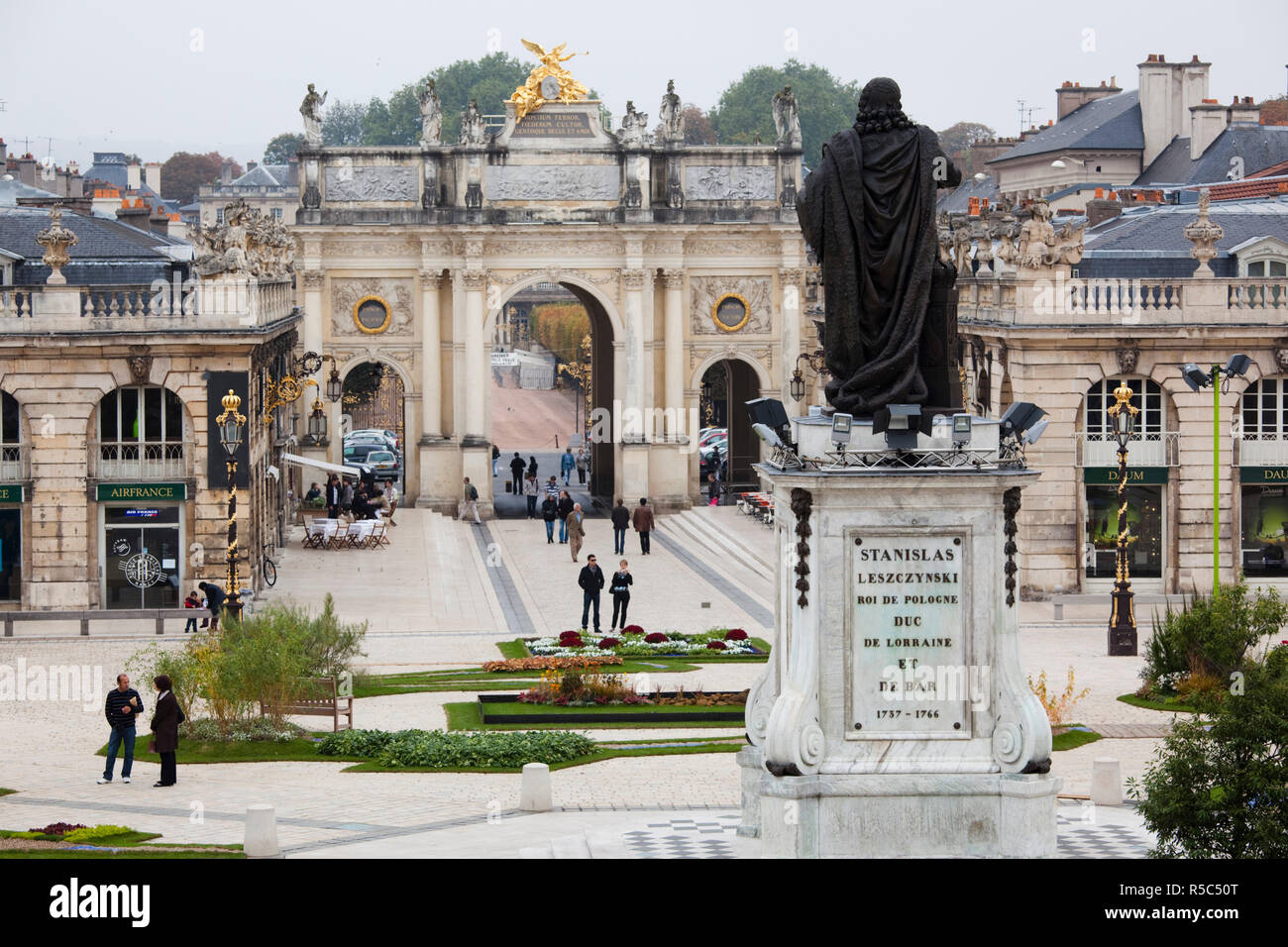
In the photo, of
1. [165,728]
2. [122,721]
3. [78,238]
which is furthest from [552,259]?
[165,728]

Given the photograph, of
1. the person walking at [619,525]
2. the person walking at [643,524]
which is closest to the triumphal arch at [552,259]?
the person walking at [643,524]

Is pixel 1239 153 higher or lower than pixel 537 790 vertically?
higher

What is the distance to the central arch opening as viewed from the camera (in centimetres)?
7450

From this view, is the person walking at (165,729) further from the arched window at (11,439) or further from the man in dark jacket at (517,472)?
the man in dark jacket at (517,472)

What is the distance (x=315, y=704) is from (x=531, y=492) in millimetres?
43285

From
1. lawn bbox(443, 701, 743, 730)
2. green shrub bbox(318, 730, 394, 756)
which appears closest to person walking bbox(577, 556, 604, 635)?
lawn bbox(443, 701, 743, 730)

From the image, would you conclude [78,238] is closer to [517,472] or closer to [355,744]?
[517,472]

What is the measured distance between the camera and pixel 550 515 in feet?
206

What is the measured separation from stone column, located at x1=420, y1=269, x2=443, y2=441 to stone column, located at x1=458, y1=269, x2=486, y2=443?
98cm

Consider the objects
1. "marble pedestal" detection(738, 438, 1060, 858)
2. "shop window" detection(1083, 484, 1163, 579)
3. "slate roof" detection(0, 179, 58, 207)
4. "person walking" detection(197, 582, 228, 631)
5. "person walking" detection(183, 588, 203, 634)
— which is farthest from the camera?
"slate roof" detection(0, 179, 58, 207)

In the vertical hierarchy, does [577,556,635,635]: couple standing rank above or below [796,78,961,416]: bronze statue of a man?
below

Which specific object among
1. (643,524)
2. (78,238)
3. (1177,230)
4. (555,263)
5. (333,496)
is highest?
(555,263)

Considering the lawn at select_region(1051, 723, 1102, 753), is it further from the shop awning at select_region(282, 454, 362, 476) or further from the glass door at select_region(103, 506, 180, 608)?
the shop awning at select_region(282, 454, 362, 476)

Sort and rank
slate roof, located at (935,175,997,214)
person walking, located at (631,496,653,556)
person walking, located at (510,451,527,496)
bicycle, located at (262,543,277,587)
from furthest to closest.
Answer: slate roof, located at (935,175,997,214)
person walking, located at (510,451,527,496)
person walking, located at (631,496,653,556)
bicycle, located at (262,543,277,587)
